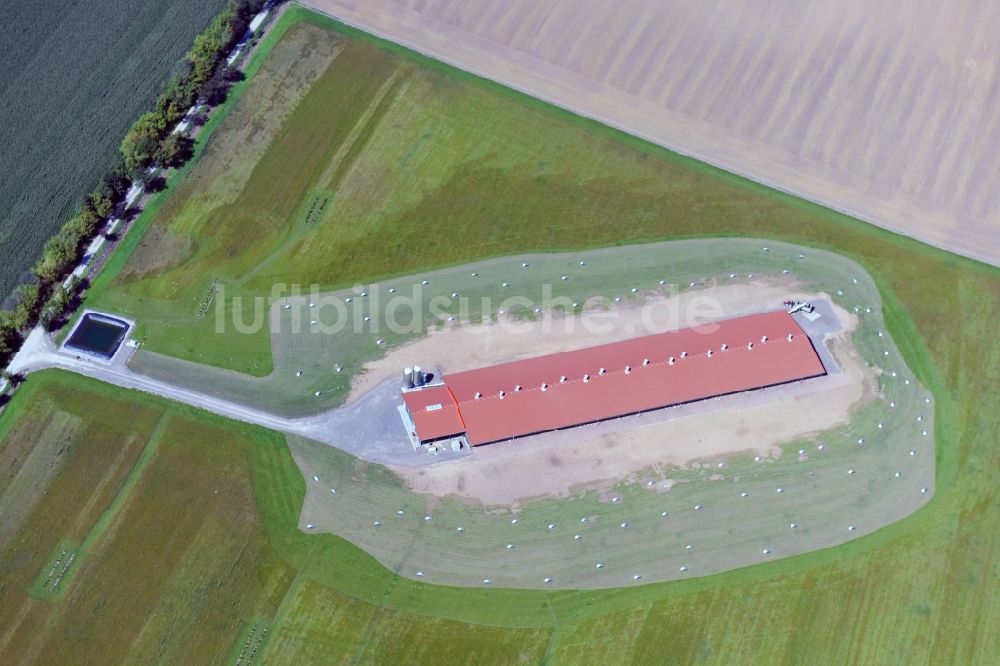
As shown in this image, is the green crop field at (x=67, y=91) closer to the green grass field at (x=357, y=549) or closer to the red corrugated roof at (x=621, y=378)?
the green grass field at (x=357, y=549)

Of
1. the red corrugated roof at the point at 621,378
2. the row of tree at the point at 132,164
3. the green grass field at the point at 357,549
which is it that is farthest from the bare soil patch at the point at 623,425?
the row of tree at the point at 132,164

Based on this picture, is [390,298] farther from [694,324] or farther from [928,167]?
[928,167]

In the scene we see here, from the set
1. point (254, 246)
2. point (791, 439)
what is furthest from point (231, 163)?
point (791, 439)

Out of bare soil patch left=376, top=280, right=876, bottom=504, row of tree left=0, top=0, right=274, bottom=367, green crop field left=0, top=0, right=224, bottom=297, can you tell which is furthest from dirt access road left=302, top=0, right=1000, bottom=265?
green crop field left=0, top=0, right=224, bottom=297

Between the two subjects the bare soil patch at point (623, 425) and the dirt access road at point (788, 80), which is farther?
the dirt access road at point (788, 80)

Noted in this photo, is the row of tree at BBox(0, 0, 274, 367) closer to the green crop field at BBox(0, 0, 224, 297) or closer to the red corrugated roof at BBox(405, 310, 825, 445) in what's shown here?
the green crop field at BBox(0, 0, 224, 297)
